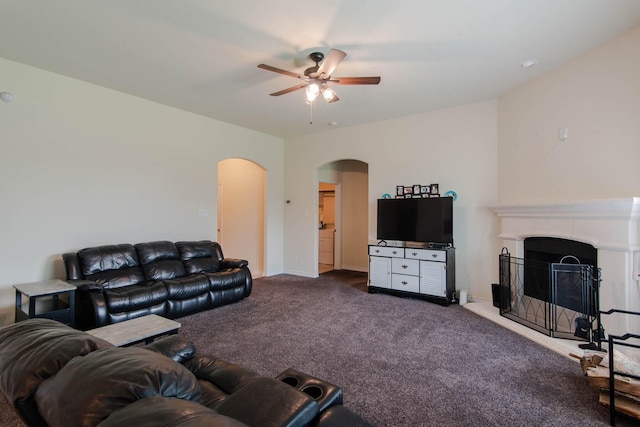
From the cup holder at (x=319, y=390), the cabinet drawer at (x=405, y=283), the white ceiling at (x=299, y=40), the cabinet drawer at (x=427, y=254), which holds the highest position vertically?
the white ceiling at (x=299, y=40)

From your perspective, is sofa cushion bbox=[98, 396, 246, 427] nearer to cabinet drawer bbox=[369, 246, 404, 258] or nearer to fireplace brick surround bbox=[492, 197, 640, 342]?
fireplace brick surround bbox=[492, 197, 640, 342]

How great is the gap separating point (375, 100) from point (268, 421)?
14.4ft

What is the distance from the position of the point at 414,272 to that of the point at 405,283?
24 cm

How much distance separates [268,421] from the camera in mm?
887

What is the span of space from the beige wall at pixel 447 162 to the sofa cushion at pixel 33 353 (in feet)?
15.8

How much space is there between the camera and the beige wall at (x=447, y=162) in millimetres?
4664

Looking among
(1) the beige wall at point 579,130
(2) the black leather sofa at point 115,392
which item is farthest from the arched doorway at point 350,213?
(2) the black leather sofa at point 115,392

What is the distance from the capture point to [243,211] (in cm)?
723

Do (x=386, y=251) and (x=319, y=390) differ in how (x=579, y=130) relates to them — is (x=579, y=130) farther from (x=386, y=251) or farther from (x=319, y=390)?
(x=319, y=390)

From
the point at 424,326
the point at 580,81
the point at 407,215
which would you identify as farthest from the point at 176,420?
the point at 407,215

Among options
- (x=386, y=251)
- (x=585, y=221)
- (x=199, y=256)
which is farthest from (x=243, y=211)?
(x=585, y=221)

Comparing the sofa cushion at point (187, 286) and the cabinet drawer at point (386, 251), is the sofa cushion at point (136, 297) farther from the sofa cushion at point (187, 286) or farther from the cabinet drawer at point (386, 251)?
the cabinet drawer at point (386, 251)

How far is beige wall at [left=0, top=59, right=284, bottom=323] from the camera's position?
3.57m

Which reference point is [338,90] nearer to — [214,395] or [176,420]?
[214,395]
